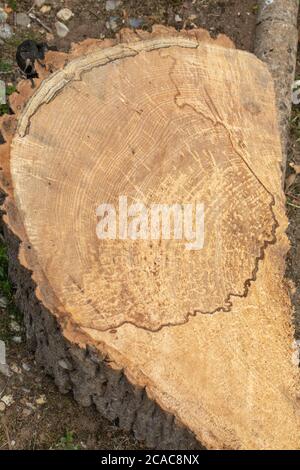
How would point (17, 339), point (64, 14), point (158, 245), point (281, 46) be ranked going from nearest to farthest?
point (158, 245)
point (17, 339)
point (281, 46)
point (64, 14)

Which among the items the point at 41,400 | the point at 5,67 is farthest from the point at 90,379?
the point at 5,67

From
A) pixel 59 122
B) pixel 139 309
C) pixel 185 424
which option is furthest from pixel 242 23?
pixel 185 424

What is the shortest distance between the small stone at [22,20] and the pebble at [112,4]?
461mm

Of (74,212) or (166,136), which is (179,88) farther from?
(74,212)

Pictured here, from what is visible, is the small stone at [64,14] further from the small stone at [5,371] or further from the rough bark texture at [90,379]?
the small stone at [5,371]

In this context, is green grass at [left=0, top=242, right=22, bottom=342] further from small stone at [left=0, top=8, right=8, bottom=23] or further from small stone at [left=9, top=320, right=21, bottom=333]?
small stone at [left=0, top=8, right=8, bottom=23]

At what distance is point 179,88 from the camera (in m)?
2.59

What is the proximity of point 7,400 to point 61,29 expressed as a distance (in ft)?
6.87

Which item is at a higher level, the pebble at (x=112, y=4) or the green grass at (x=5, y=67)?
the pebble at (x=112, y=4)

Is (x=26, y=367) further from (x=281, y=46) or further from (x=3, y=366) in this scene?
(x=281, y=46)

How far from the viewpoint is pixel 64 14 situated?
3.89m

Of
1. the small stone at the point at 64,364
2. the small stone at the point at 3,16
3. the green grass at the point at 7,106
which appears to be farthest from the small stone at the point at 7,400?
the small stone at the point at 3,16

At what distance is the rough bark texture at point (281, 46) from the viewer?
10.9ft

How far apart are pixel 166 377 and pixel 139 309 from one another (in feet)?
0.78
